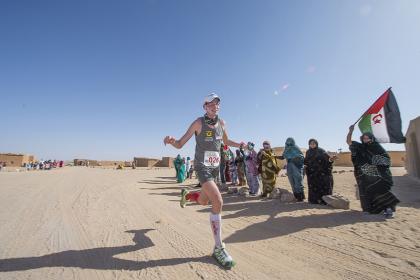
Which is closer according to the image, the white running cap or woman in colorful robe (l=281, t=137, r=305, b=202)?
the white running cap

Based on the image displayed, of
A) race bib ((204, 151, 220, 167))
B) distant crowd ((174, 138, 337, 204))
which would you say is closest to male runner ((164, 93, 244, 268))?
race bib ((204, 151, 220, 167))

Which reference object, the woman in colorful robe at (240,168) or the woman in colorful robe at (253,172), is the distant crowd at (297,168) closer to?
the woman in colorful robe at (253,172)

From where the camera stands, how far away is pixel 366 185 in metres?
7.21

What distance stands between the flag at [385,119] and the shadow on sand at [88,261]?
7177 millimetres

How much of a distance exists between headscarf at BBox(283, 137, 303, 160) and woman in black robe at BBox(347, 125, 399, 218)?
225cm

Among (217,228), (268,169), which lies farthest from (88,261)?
(268,169)

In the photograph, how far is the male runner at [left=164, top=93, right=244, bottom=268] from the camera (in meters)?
3.87

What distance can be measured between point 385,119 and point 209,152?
693 cm

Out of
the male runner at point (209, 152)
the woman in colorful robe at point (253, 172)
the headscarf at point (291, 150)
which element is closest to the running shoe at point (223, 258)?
the male runner at point (209, 152)

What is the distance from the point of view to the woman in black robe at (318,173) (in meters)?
8.80

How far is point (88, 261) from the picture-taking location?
3.59 m

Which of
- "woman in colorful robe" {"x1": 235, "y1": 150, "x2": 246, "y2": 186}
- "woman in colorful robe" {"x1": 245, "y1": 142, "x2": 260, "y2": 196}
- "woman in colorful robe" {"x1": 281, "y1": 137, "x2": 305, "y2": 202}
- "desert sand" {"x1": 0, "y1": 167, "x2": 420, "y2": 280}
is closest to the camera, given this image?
"desert sand" {"x1": 0, "y1": 167, "x2": 420, "y2": 280}

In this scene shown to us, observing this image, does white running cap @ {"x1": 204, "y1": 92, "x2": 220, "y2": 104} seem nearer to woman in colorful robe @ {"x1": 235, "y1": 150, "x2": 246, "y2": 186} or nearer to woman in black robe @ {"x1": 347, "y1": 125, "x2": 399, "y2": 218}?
woman in black robe @ {"x1": 347, "y1": 125, "x2": 399, "y2": 218}

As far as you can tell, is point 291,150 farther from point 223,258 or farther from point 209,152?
point 223,258
